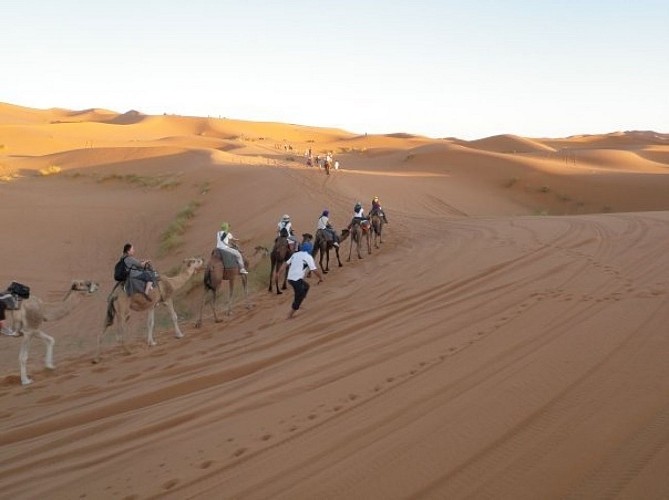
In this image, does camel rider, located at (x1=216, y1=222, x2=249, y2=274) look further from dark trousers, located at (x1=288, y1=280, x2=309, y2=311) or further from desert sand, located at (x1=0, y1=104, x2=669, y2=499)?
dark trousers, located at (x1=288, y1=280, x2=309, y2=311)

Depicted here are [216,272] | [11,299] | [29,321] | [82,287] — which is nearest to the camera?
[11,299]

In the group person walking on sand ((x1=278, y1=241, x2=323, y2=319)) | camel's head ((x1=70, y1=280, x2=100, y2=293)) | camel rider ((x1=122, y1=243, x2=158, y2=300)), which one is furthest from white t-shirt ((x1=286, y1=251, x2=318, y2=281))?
camel's head ((x1=70, y1=280, x2=100, y2=293))

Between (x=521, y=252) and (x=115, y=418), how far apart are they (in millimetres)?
10843

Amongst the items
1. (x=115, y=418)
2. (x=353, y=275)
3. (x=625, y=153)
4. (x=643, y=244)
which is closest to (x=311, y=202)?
(x=353, y=275)

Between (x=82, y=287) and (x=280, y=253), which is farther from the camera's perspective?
(x=280, y=253)

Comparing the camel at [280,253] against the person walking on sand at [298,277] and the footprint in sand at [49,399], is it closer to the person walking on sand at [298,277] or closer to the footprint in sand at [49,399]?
the person walking on sand at [298,277]

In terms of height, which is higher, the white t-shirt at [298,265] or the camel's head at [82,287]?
the white t-shirt at [298,265]

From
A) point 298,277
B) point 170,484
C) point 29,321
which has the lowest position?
point 29,321

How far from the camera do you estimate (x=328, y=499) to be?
4691 millimetres

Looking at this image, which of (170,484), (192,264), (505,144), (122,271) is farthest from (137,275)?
(505,144)

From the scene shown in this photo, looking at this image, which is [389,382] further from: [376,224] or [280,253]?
[376,224]

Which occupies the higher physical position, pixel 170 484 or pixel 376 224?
pixel 376 224

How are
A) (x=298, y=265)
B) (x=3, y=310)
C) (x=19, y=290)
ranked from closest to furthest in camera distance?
(x=3, y=310) < (x=19, y=290) < (x=298, y=265)

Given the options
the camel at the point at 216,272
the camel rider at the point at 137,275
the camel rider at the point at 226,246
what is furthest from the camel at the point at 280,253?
the camel rider at the point at 137,275
